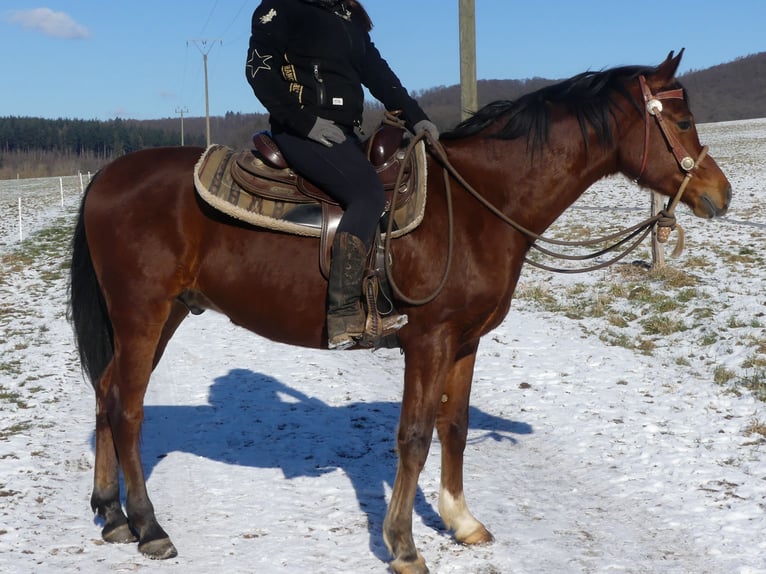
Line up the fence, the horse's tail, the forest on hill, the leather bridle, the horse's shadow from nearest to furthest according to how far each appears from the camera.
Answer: the leather bridle → the horse's tail → the horse's shadow → the fence → the forest on hill

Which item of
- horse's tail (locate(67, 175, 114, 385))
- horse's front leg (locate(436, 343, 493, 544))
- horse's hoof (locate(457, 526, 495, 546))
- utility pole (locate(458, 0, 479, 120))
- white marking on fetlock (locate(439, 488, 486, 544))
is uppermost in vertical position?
utility pole (locate(458, 0, 479, 120))

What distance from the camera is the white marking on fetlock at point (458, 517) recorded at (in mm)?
4484

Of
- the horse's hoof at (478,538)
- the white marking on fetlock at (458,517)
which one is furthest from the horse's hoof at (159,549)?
the horse's hoof at (478,538)

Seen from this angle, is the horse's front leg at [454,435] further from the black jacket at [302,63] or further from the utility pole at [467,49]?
the utility pole at [467,49]

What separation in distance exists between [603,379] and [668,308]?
2.87 metres

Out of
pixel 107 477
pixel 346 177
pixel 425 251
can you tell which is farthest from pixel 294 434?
pixel 346 177

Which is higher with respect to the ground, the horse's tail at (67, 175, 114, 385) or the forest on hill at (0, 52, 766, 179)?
the forest on hill at (0, 52, 766, 179)

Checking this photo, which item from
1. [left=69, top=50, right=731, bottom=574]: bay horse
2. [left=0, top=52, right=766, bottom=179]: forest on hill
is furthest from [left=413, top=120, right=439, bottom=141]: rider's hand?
[left=0, top=52, right=766, bottom=179]: forest on hill

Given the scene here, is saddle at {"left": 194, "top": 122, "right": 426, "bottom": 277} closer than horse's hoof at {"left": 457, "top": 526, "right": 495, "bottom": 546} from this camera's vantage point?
Yes

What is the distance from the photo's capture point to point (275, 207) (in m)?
4.31

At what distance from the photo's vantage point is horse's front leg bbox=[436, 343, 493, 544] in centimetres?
457

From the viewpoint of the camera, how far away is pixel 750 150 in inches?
1454

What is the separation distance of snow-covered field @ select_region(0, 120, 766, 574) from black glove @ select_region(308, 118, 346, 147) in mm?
2373

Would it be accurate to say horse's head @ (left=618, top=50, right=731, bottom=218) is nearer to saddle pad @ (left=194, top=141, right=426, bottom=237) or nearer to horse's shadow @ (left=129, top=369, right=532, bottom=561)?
saddle pad @ (left=194, top=141, right=426, bottom=237)
